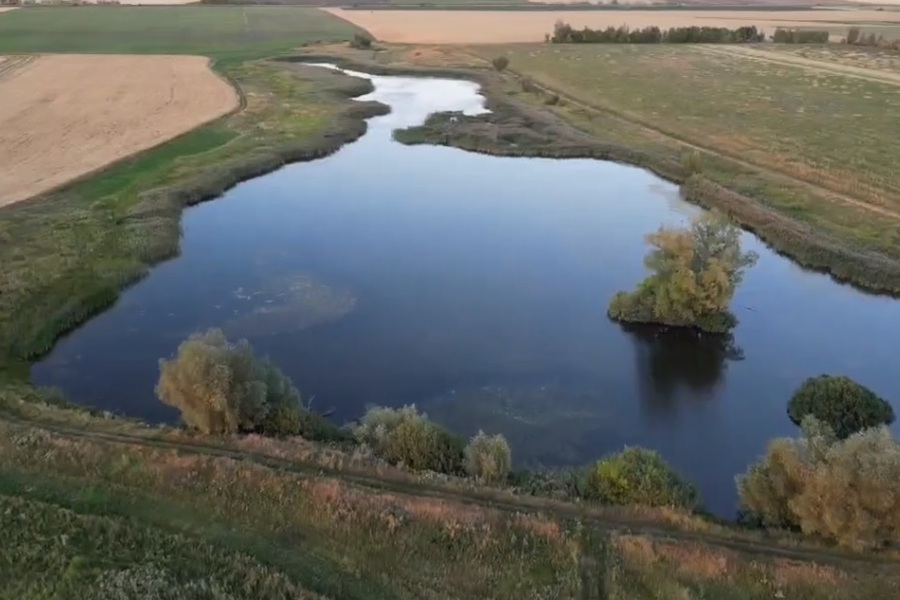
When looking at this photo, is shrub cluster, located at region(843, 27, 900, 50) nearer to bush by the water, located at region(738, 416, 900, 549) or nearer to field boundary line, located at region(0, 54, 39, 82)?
field boundary line, located at region(0, 54, 39, 82)

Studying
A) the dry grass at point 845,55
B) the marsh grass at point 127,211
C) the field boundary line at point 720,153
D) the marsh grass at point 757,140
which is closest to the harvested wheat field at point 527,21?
the dry grass at point 845,55

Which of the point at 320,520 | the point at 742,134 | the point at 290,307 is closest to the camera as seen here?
the point at 320,520

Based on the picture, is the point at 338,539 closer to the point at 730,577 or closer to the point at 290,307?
the point at 730,577

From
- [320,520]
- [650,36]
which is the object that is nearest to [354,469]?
[320,520]

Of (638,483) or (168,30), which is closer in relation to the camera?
(638,483)

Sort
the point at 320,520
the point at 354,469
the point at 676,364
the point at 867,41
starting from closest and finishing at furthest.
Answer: the point at 320,520, the point at 354,469, the point at 676,364, the point at 867,41

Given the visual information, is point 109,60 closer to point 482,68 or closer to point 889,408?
point 482,68
